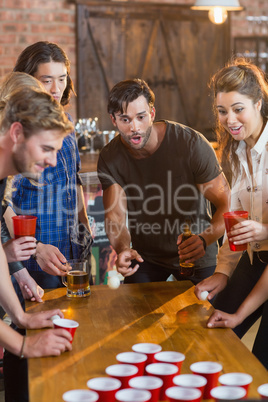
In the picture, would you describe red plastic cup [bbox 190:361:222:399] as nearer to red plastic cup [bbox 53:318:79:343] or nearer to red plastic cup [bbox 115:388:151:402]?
red plastic cup [bbox 115:388:151:402]

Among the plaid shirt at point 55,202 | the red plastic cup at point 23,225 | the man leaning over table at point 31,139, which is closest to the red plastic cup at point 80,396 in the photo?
the man leaning over table at point 31,139

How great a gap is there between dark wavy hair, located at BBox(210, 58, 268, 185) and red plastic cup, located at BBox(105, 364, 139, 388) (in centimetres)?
137

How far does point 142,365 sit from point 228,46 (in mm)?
7263

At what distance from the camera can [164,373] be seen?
1.65 meters

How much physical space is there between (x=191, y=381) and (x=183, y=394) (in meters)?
0.08

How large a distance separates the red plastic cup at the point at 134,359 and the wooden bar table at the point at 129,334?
0.26 ft

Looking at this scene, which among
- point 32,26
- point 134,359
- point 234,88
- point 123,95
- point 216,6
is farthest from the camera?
point 32,26

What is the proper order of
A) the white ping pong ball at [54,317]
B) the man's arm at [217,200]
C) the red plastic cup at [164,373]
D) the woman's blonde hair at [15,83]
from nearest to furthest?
the red plastic cup at [164,373] → the white ping pong ball at [54,317] → the woman's blonde hair at [15,83] → the man's arm at [217,200]

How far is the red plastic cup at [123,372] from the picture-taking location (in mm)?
1649

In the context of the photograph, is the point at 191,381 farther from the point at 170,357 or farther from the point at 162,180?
the point at 162,180

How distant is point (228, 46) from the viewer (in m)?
8.36

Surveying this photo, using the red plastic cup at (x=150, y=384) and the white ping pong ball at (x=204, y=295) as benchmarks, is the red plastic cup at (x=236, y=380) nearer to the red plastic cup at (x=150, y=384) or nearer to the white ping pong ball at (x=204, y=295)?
the red plastic cup at (x=150, y=384)

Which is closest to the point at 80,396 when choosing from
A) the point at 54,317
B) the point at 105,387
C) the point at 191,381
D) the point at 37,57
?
the point at 105,387

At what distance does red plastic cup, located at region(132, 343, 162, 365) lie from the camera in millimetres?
1815
